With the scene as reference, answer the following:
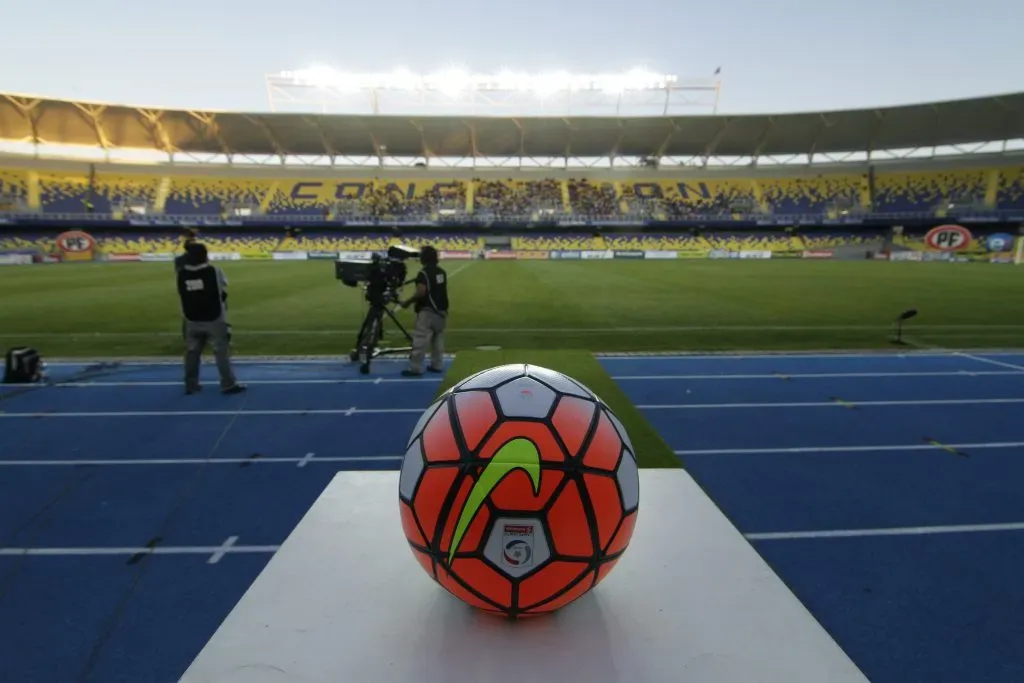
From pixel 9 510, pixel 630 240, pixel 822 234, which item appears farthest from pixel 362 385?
pixel 822 234

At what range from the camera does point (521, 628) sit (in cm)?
200

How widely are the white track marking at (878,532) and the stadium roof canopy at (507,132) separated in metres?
50.5

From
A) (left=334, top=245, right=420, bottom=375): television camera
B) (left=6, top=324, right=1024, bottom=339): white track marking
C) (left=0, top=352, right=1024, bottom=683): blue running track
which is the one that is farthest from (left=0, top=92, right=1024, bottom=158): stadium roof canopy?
(left=0, top=352, right=1024, bottom=683): blue running track

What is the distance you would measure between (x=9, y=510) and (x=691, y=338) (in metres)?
10.3

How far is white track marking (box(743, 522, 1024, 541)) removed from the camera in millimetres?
3638

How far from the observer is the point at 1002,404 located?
256 inches

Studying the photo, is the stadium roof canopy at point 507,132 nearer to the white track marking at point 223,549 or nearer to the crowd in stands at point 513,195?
the crowd in stands at point 513,195

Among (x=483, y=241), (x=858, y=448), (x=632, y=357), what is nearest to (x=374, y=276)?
(x=632, y=357)

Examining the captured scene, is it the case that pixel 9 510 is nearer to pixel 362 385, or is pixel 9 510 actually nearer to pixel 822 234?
pixel 362 385

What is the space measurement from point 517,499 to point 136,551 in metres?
3.14

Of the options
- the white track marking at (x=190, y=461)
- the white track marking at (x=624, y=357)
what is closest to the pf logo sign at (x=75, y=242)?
the white track marking at (x=624, y=357)

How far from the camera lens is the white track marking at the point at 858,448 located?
5.07 metres

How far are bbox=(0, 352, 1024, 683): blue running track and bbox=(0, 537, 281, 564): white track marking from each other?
0.01 m

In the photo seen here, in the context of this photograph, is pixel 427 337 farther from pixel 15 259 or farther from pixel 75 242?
pixel 75 242
